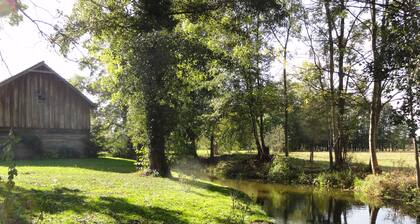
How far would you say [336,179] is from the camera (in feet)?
94.5

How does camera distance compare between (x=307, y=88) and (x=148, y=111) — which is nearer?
(x=148, y=111)

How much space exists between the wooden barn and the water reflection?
19.1 metres

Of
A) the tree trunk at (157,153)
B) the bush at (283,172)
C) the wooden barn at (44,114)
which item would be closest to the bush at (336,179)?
the bush at (283,172)

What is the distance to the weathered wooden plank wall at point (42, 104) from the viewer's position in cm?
3319

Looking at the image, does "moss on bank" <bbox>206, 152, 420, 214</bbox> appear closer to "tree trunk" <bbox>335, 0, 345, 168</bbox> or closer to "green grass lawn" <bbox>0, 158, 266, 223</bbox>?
"tree trunk" <bbox>335, 0, 345, 168</bbox>

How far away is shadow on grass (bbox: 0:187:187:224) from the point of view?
1079 centimetres

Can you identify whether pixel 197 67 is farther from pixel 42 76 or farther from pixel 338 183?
pixel 42 76

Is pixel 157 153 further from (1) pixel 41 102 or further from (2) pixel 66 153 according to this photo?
(1) pixel 41 102

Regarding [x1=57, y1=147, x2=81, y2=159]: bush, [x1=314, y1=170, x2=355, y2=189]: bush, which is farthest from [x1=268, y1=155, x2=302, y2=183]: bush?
[x1=57, y1=147, x2=81, y2=159]: bush

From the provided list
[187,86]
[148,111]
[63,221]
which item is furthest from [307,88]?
[63,221]

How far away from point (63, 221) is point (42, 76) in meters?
28.6

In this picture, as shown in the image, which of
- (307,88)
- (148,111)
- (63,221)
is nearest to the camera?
(63,221)

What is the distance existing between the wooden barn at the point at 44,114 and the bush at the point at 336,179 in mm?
22199

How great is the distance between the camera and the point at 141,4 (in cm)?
1472
